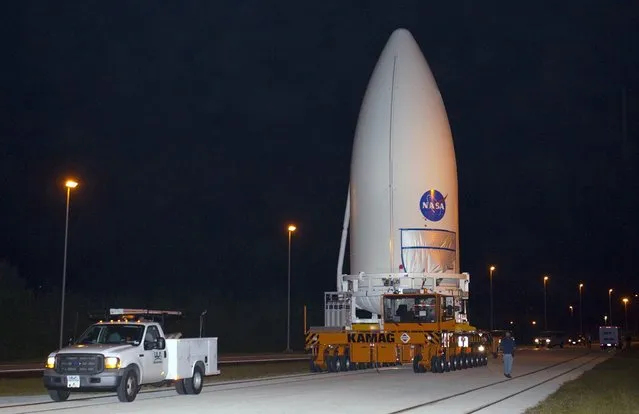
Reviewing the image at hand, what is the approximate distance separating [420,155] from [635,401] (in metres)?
16.1

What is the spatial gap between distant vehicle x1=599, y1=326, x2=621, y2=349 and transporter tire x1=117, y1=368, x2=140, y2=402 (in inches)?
2951

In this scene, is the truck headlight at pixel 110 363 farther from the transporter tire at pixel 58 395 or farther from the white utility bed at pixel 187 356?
the white utility bed at pixel 187 356

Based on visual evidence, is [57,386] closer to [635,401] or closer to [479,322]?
[635,401]

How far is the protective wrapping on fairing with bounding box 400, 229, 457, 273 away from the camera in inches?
1358

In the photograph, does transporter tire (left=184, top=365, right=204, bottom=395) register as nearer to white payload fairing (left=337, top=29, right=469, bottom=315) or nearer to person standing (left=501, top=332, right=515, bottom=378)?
white payload fairing (left=337, top=29, right=469, bottom=315)

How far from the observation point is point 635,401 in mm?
21219

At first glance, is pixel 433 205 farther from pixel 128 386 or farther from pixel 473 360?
pixel 128 386

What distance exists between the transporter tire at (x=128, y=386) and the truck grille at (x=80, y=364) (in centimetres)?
61

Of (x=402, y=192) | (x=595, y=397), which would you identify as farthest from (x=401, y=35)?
(x=595, y=397)

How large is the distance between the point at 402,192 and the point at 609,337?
6017 cm

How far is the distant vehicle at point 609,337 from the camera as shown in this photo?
86.6 m

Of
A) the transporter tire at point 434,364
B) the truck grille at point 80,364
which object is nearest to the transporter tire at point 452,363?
the transporter tire at point 434,364

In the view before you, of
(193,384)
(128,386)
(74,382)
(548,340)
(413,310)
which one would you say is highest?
(413,310)

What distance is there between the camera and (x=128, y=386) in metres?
19.8
